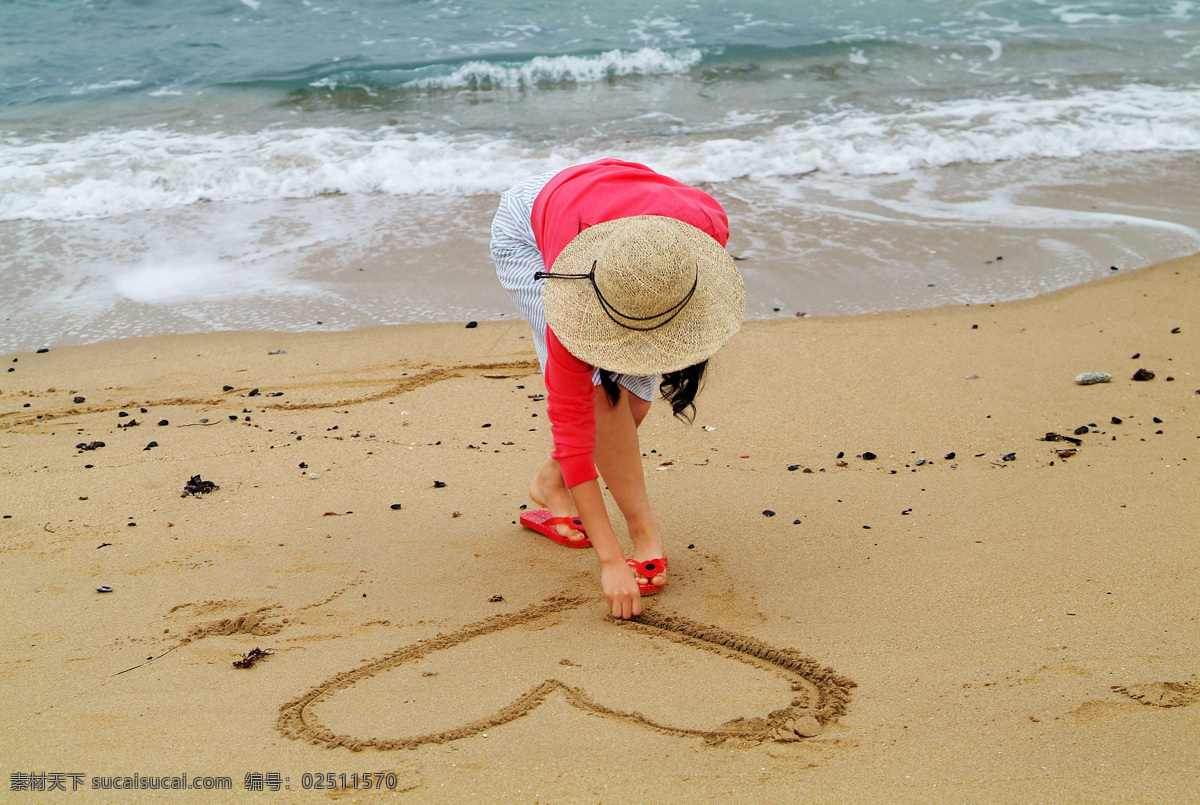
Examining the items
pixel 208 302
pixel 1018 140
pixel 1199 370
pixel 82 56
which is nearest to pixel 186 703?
pixel 208 302

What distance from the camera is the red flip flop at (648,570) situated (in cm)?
252

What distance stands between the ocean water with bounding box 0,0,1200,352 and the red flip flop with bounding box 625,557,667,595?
240 cm

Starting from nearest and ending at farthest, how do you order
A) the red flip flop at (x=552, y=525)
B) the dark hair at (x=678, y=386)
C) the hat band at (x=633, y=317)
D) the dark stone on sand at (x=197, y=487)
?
1. the hat band at (x=633, y=317)
2. the dark hair at (x=678, y=386)
3. the red flip flop at (x=552, y=525)
4. the dark stone on sand at (x=197, y=487)

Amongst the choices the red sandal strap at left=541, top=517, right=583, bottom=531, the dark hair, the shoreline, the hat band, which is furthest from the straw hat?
the shoreline

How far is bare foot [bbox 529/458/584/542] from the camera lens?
2854 mm

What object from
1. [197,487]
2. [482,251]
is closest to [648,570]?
[197,487]

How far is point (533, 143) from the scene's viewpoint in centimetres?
770

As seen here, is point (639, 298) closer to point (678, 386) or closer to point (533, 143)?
point (678, 386)

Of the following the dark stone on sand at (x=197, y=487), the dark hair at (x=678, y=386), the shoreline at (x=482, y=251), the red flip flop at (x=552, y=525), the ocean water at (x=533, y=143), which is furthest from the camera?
the ocean water at (x=533, y=143)

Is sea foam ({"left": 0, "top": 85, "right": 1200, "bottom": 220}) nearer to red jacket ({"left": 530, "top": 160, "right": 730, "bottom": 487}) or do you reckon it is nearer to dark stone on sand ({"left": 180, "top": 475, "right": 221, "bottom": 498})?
dark stone on sand ({"left": 180, "top": 475, "right": 221, "bottom": 498})

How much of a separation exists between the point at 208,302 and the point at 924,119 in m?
5.90

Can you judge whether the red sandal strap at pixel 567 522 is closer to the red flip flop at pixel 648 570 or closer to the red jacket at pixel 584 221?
the red flip flop at pixel 648 570

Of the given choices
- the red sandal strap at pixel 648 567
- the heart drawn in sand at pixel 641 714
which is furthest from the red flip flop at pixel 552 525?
the heart drawn in sand at pixel 641 714

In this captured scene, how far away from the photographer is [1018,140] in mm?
7117
